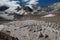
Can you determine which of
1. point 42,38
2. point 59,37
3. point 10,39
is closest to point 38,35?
point 42,38

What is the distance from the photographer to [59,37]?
26.0 metres

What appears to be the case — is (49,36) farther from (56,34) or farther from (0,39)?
(0,39)

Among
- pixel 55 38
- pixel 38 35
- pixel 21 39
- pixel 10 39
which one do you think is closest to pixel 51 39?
pixel 55 38

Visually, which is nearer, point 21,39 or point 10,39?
point 10,39

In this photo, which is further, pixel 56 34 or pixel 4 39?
pixel 56 34

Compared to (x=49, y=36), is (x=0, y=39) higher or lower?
higher

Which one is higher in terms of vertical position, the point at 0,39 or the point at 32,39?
the point at 0,39

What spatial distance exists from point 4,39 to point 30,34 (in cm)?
796

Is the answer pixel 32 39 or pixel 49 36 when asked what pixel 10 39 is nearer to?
pixel 32 39

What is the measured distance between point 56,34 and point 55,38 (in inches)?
79.3

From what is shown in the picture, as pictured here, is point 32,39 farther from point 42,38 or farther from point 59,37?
point 59,37

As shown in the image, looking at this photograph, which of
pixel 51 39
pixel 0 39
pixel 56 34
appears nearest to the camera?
pixel 0 39

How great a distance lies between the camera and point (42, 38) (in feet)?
84.6

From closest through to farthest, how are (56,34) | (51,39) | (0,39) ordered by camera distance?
(0,39)
(51,39)
(56,34)
